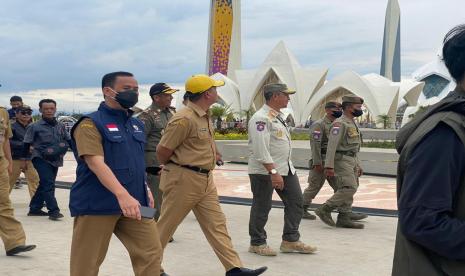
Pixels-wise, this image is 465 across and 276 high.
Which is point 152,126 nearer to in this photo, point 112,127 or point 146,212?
point 112,127

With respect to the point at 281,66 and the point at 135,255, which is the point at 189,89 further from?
the point at 281,66

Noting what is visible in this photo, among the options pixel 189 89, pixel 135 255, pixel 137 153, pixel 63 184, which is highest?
pixel 189 89

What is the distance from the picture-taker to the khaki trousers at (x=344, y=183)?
649 cm

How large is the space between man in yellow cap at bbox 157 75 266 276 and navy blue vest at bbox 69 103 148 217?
0.97 meters

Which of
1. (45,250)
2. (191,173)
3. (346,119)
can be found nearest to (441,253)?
(191,173)

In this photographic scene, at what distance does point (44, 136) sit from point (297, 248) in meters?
3.66

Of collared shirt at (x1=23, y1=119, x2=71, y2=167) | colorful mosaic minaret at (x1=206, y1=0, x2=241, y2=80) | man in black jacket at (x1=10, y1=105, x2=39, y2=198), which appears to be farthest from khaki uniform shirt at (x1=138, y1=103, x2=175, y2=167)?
colorful mosaic minaret at (x1=206, y1=0, x2=241, y2=80)

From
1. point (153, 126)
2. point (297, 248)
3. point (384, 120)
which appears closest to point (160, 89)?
point (153, 126)

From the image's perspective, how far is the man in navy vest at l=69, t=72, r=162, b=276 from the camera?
9.99ft

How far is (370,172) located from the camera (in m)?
12.8

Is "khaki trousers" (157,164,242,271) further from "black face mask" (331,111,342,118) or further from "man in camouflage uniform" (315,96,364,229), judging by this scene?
"black face mask" (331,111,342,118)

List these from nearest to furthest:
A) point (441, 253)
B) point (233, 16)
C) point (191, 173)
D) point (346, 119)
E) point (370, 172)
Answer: point (441, 253), point (191, 173), point (346, 119), point (370, 172), point (233, 16)

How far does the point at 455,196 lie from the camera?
1.48m

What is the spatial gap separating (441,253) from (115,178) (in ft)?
6.14
